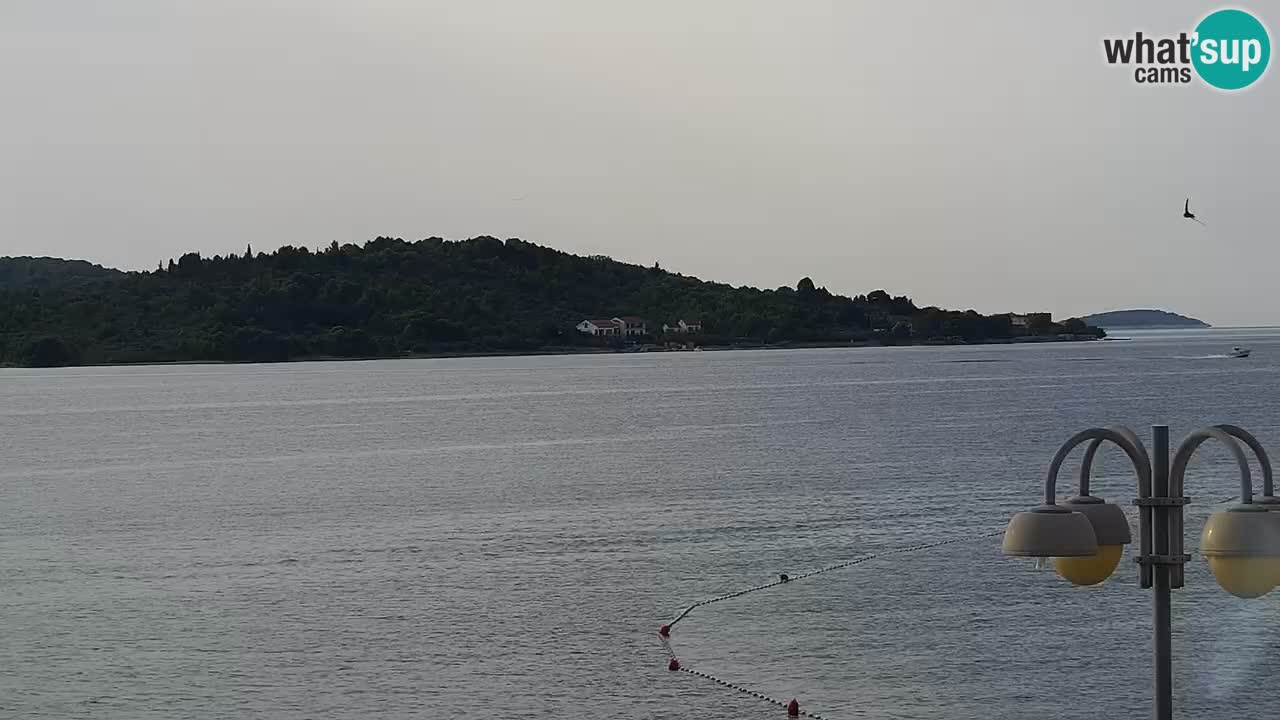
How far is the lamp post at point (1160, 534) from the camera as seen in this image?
29.0 feet

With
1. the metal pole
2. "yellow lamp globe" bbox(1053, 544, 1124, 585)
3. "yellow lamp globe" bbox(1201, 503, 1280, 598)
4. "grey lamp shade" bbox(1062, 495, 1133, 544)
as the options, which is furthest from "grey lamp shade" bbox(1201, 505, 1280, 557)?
the metal pole

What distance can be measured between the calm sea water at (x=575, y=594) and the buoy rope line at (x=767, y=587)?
0.33 m

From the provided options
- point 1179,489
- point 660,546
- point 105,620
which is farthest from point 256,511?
point 1179,489

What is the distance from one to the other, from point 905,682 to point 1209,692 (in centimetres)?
530

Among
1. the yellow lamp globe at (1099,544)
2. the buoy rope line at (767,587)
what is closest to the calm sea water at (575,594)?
the buoy rope line at (767,587)

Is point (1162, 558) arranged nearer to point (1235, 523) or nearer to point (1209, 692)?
point (1235, 523)

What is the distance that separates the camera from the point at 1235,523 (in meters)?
8.83

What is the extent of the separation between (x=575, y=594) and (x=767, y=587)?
4.95 meters

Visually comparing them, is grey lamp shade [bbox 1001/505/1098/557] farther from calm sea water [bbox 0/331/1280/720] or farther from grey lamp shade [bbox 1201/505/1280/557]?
calm sea water [bbox 0/331/1280/720]

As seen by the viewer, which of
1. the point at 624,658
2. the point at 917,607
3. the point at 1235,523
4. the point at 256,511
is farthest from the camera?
the point at 256,511

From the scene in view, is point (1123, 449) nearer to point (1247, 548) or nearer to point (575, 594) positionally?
point (1247, 548)

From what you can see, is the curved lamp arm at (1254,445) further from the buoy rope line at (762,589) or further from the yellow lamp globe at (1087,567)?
the buoy rope line at (762,589)

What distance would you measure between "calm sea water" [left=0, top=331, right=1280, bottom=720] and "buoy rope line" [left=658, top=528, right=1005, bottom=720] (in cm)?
33

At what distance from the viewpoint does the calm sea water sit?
3039 centimetres
